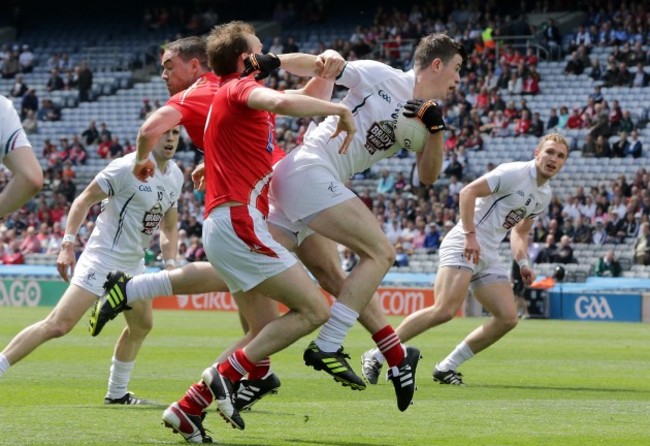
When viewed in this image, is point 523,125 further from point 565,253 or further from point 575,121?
point 565,253

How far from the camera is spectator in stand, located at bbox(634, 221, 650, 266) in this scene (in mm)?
27578

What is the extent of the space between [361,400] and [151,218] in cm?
228

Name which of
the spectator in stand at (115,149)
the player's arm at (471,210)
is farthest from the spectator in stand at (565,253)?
the spectator in stand at (115,149)

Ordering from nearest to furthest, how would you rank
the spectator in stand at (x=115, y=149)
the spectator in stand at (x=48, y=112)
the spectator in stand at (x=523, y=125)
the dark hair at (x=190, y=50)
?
the dark hair at (x=190, y=50) → the spectator in stand at (x=523, y=125) → the spectator in stand at (x=115, y=149) → the spectator in stand at (x=48, y=112)

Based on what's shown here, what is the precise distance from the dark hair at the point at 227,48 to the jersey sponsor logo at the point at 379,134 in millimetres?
1265

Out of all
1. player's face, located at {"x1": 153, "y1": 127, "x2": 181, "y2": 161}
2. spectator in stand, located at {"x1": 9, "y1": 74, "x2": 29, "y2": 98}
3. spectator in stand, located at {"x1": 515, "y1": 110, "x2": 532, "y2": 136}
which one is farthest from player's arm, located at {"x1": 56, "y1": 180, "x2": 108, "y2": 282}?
spectator in stand, located at {"x1": 9, "y1": 74, "x2": 29, "y2": 98}

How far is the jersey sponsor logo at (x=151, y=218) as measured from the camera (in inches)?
432

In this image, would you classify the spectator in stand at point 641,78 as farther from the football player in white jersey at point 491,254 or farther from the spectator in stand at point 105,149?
the football player in white jersey at point 491,254

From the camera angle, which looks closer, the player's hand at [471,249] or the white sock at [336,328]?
the white sock at [336,328]

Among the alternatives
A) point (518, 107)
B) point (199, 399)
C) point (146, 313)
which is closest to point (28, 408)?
point (146, 313)

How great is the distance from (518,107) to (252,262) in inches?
1125

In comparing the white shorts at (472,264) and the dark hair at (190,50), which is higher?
the dark hair at (190,50)

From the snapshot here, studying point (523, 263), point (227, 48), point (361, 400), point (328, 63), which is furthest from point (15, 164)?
point (523, 263)

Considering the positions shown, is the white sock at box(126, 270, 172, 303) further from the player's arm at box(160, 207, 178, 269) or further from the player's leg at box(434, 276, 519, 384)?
the player's leg at box(434, 276, 519, 384)
